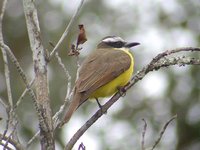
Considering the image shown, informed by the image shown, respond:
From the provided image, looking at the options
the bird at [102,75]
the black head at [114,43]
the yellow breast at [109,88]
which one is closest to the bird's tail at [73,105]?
the bird at [102,75]

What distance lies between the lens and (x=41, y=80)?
12.0ft

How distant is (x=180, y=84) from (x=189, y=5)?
1.98m

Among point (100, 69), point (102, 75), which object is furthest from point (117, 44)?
point (102, 75)

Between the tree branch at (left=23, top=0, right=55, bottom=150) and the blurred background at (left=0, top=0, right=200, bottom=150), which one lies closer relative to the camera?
the tree branch at (left=23, top=0, right=55, bottom=150)

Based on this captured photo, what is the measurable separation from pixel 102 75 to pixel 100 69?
0.14 m

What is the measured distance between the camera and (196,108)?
38.2ft

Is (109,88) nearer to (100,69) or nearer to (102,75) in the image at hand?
(102,75)

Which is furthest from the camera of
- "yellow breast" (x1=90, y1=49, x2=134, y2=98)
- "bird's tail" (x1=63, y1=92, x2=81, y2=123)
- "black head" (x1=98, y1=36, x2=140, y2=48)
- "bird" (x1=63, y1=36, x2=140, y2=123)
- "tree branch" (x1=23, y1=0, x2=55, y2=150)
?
A: "black head" (x1=98, y1=36, x2=140, y2=48)

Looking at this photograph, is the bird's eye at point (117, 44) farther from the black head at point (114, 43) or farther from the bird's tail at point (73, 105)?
the bird's tail at point (73, 105)

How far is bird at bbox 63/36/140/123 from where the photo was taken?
17.4 ft

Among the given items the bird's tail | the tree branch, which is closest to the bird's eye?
the bird's tail

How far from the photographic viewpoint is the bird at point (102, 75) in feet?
17.4

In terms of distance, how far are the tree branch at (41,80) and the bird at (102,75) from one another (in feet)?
4.41

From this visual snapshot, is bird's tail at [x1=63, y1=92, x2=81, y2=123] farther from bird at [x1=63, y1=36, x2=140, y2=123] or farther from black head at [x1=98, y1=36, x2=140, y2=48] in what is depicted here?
black head at [x1=98, y1=36, x2=140, y2=48]
